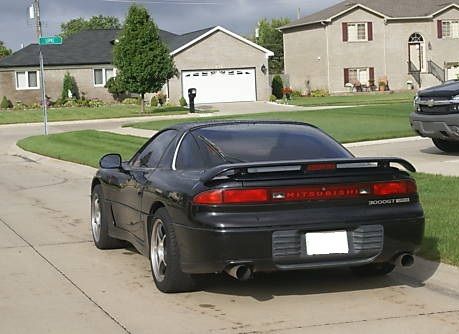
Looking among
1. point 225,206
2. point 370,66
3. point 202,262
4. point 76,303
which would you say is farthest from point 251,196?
point 370,66

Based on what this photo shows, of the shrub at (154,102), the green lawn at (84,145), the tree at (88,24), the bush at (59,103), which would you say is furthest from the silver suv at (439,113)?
the tree at (88,24)

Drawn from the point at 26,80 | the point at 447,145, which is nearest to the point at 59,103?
the point at 26,80

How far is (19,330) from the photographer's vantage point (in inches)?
225

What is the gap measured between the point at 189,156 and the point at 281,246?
1.49 m

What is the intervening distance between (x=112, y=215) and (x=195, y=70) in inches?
1740

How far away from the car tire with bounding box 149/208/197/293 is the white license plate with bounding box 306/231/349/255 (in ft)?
3.55

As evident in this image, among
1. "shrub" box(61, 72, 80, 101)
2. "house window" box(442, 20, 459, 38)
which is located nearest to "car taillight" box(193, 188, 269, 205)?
"shrub" box(61, 72, 80, 101)

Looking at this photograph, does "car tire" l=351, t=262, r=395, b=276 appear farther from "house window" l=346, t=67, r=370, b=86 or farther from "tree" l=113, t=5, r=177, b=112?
"house window" l=346, t=67, r=370, b=86

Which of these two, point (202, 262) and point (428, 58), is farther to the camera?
point (428, 58)

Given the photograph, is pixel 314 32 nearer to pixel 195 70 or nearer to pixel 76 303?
pixel 195 70

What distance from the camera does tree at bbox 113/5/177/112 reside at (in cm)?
4159

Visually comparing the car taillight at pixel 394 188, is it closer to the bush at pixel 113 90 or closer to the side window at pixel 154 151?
the side window at pixel 154 151

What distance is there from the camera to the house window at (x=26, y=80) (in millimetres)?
54000

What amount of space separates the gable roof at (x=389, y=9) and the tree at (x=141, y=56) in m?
17.4
